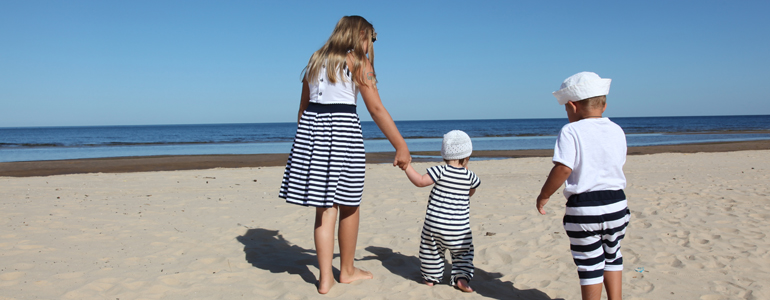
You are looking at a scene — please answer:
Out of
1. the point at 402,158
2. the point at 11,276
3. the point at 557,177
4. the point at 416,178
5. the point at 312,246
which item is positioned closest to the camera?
the point at 557,177

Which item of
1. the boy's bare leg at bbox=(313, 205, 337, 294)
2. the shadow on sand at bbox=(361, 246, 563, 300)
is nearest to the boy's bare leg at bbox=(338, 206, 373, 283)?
A: the boy's bare leg at bbox=(313, 205, 337, 294)

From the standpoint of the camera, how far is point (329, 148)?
265cm

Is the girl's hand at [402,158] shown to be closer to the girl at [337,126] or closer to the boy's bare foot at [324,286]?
the girl at [337,126]

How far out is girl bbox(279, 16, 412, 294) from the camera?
2619 mm

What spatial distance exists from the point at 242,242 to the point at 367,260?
1.24 metres

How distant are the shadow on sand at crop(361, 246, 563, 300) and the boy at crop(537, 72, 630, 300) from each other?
62 centimetres

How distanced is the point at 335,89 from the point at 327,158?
1.33 ft

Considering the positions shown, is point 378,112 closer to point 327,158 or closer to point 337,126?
point 337,126

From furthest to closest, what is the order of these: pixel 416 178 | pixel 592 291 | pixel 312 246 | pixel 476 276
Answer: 1. pixel 312 246
2. pixel 476 276
3. pixel 416 178
4. pixel 592 291

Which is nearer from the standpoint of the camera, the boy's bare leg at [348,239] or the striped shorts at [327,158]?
the striped shorts at [327,158]

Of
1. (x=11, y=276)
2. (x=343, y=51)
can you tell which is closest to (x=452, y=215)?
(x=343, y=51)

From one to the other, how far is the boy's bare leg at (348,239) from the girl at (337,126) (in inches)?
5.9

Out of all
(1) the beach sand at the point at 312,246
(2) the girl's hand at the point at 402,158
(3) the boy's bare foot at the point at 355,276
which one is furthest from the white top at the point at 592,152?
(3) the boy's bare foot at the point at 355,276

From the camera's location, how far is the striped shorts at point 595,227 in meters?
2.17
